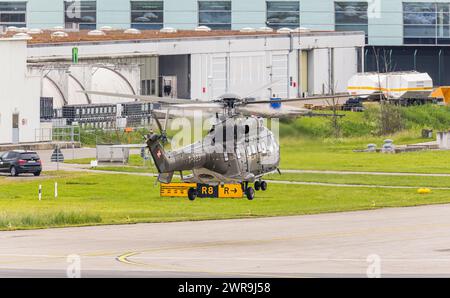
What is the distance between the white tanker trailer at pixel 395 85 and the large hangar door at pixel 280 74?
22.4 feet

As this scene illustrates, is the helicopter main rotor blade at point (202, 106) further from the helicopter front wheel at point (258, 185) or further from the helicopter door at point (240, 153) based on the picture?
the helicopter front wheel at point (258, 185)

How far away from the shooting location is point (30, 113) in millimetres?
102625

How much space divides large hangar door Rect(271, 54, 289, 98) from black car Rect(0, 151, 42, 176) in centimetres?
5072

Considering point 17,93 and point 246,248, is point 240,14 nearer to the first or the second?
point 17,93

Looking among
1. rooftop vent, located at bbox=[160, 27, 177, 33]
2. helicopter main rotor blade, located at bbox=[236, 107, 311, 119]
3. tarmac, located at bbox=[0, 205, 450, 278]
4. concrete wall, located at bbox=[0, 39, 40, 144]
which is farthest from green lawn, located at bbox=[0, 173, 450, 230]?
rooftop vent, located at bbox=[160, 27, 177, 33]

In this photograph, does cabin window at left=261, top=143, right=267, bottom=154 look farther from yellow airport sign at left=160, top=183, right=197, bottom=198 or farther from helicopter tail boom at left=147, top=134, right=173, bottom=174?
yellow airport sign at left=160, top=183, right=197, bottom=198

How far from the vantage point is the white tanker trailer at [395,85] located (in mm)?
136125

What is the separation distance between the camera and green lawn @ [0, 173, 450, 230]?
57625mm

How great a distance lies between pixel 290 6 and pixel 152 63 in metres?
24.2

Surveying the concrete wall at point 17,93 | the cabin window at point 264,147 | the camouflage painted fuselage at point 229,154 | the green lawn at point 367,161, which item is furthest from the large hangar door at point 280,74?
the camouflage painted fuselage at point 229,154

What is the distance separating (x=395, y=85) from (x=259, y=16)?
15691 millimetres

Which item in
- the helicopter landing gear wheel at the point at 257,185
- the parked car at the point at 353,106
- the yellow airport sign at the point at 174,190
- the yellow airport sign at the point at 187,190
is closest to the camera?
the helicopter landing gear wheel at the point at 257,185

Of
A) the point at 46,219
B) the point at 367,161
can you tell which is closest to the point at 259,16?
the point at 367,161
